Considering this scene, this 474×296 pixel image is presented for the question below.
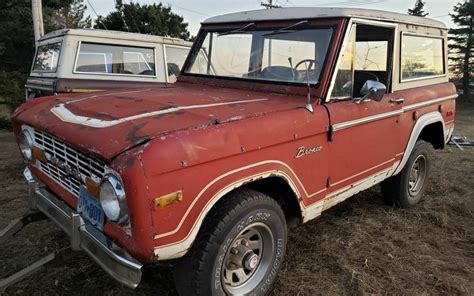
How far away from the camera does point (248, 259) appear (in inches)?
106

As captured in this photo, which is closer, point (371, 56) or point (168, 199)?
point (168, 199)

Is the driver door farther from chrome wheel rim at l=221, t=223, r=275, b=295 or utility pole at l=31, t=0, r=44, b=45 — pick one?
utility pole at l=31, t=0, r=44, b=45

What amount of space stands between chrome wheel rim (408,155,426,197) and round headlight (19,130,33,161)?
12.5 feet

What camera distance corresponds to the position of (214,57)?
399 cm

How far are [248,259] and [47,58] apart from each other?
6.44 m

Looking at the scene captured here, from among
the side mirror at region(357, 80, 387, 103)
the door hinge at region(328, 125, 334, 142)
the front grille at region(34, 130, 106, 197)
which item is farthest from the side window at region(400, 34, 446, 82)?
the front grille at region(34, 130, 106, 197)

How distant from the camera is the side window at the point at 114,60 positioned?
7.02 metres

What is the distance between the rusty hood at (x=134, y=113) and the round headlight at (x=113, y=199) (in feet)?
0.44

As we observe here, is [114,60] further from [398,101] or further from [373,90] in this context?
[373,90]

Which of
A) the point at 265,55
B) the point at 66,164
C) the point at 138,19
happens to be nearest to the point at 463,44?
the point at 138,19

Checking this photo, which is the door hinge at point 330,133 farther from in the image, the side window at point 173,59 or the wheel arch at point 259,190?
the side window at point 173,59

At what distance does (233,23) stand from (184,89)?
82cm

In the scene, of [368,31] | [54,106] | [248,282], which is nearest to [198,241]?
[248,282]

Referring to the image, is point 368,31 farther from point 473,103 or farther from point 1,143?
point 473,103
